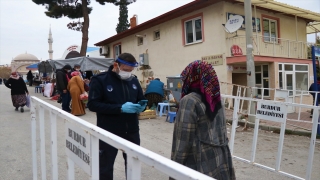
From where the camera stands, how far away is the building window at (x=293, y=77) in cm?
1411

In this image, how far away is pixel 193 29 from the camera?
14.7 m

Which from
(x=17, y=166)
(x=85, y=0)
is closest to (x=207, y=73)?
(x=17, y=166)

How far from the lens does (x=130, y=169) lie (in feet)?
4.43

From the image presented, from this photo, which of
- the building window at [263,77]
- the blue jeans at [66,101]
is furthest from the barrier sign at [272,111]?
the building window at [263,77]

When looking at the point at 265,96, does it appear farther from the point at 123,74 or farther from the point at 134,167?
the point at 134,167

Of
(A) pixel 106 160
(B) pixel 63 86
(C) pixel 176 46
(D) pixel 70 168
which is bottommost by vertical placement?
(A) pixel 106 160

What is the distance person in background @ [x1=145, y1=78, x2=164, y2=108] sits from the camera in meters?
10.3

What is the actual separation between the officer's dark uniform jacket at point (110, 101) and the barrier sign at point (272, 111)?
2444 mm

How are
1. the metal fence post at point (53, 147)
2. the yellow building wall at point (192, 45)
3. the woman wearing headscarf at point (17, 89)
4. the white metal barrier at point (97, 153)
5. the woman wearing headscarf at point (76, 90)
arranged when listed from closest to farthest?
the white metal barrier at point (97, 153) < the metal fence post at point (53, 147) < the woman wearing headscarf at point (76, 90) < the woman wearing headscarf at point (17, 89) < the yellow building wall at point (192, 45)

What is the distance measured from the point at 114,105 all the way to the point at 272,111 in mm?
2735

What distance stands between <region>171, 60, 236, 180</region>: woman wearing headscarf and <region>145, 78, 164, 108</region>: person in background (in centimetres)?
815

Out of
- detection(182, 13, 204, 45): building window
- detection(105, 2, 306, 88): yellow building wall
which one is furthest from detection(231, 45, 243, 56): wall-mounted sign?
detection(182, 13, 204, 45): building window

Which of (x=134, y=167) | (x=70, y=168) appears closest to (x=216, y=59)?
(x=70, y=168)

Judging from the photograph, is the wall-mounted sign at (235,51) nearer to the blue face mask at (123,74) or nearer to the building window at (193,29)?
the building window at (193,29)
